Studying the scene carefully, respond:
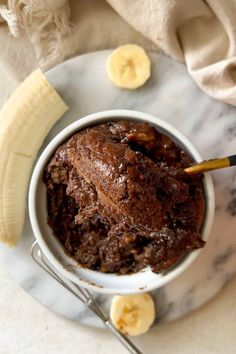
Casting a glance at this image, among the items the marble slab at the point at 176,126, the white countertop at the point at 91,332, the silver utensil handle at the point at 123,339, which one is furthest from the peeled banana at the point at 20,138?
the silver utensil handle at the point at 123,339

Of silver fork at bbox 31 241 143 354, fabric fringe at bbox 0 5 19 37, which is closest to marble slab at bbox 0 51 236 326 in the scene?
silver fork at bbox 31 241 143 354

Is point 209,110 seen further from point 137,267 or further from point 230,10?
point 137,267

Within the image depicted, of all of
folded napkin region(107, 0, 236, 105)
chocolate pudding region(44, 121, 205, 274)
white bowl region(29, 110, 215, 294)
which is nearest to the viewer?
chocolate pudding region(44, 121, 205, 274)

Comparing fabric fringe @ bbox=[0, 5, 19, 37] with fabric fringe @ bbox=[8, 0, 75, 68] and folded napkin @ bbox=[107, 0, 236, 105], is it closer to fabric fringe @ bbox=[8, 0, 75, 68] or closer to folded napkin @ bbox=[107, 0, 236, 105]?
fabric fringe @ bbox=[8, 0, 75, 68]

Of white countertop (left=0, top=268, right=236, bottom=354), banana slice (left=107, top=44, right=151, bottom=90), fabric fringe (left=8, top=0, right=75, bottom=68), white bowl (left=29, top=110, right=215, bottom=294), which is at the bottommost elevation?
white countertop (left=0, top=268, right=236, bottom=354)

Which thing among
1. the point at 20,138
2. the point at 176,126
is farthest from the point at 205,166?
the point at 20,138

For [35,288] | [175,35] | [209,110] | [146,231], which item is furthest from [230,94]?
[35,288]

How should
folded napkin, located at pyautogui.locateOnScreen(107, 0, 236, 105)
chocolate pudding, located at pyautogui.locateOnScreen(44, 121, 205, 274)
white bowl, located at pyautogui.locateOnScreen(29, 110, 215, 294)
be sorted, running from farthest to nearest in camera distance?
folded napkin, located at pyautogui.locateOnScreen(107, 0, 236, 105) < white bowl, located at pyautogui.locateOnScreen(29, 110, 215, 294) < chocolate pudding, located at pyautogui.locateOnScreen(44, 121, 205, 274)
